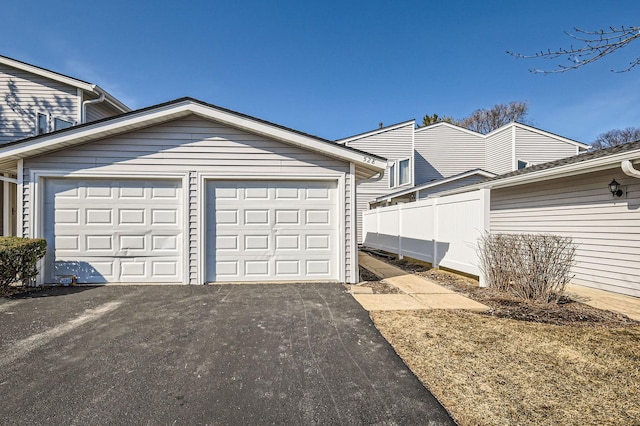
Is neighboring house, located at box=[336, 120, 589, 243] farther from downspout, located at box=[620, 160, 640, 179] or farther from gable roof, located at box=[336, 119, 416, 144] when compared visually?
downspout, located at box=[620, 160, 640, 179]

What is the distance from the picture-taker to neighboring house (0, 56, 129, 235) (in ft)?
31.8

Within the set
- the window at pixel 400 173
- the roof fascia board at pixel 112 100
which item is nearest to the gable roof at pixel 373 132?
the window at pixel 400 173

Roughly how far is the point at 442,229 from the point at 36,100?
13921 millimetres

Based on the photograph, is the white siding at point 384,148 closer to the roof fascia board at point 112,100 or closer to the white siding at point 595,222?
the white siding at point 595,222

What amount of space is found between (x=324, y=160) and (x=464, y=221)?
3631mm

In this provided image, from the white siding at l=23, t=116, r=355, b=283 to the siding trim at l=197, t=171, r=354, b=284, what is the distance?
7 centimetres

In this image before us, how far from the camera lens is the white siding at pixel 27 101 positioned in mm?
9742

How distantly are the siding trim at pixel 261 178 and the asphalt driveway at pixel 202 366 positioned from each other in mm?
1419

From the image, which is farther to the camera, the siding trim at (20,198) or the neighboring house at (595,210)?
the siding trim at (20,198)

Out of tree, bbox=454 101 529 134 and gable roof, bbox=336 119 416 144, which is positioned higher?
tree, bbox=454 101 529 134

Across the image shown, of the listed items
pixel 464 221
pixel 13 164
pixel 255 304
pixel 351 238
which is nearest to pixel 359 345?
pixel 255 304

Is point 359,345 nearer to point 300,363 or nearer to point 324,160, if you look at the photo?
→ point 300,363

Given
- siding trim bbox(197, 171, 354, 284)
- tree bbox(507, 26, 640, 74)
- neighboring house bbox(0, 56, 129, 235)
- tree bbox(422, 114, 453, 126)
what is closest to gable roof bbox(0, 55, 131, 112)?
neighboring house bbox(0, 56, 129, 235)

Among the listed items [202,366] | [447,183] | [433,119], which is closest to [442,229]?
[202,366]
